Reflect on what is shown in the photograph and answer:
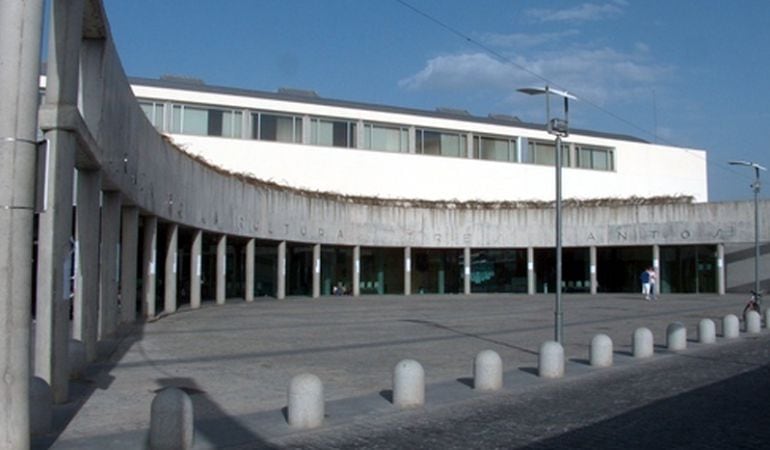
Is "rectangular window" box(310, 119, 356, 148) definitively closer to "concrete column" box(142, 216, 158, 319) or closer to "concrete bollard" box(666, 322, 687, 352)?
"concrete column" box(142, 216, 158, 319)

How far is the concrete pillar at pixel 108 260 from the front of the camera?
1902 cm

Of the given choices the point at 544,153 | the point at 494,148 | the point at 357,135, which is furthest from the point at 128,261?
the point at 544,153

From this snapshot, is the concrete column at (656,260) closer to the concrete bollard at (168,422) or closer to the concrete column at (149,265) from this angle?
the concrete column at (149,265)

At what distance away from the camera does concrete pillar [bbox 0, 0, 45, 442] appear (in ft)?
26.2

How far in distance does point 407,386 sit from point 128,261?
14.7 meters

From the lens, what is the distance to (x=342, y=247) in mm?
49969

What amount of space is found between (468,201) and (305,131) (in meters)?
11.8

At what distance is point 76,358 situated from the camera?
13578 millimetres

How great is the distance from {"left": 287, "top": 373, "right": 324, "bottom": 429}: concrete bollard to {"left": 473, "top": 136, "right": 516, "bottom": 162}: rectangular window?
47505mm

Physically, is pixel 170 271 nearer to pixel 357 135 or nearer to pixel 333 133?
pixel 333 133

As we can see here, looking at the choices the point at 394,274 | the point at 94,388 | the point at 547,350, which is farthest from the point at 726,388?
the point at 394,274

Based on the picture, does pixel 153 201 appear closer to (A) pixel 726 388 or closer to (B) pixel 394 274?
(A) pixel 726 388

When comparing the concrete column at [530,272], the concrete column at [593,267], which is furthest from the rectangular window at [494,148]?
the concrete column at [593,267]

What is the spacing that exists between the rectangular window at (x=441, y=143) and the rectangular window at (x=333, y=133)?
16.3 feet
